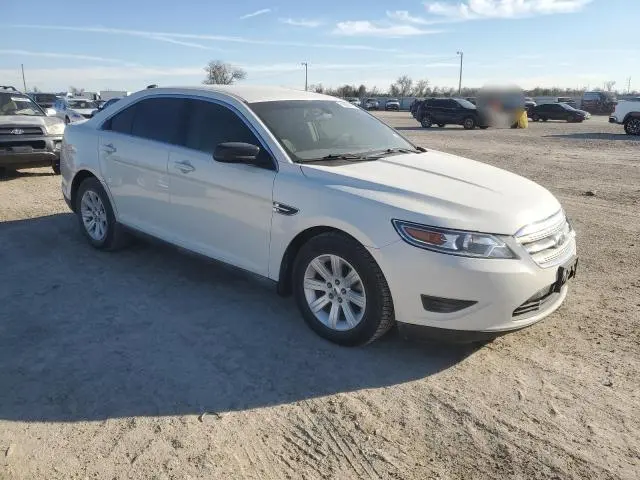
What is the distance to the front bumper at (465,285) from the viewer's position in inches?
129

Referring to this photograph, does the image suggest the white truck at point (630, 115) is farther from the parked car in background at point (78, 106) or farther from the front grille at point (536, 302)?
the front grille at point (536, 302)

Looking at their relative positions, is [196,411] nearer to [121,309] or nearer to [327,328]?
[327,328]

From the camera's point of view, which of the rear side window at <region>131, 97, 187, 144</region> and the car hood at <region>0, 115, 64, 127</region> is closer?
the rear side window at <region>131, 97, 187, 144</region>

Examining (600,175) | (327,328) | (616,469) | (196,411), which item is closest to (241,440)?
(196,411)

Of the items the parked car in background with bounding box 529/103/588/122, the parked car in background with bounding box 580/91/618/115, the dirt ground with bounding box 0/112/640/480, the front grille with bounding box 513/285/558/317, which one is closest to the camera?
the dirt ground with bounding box 0/112/640/480

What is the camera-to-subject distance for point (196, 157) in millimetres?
4602

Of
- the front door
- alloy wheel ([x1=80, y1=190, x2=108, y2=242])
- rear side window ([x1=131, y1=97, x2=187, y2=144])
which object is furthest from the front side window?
alloy wheel ([x1=80, y1=190, x2=108, y2=242])

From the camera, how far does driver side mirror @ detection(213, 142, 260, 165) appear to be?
4016 mm

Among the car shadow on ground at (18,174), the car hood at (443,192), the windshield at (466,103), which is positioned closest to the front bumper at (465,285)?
the car hood at (443,192)

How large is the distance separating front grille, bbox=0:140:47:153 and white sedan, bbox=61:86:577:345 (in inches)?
215

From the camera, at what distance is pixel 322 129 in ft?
15.2

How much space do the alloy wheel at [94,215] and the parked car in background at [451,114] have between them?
88.2 ft

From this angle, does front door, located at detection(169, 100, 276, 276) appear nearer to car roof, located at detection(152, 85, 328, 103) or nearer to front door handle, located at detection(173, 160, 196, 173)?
front door handle, located at detection(173, 160, 196, 173)

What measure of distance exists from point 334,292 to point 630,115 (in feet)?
80.4
